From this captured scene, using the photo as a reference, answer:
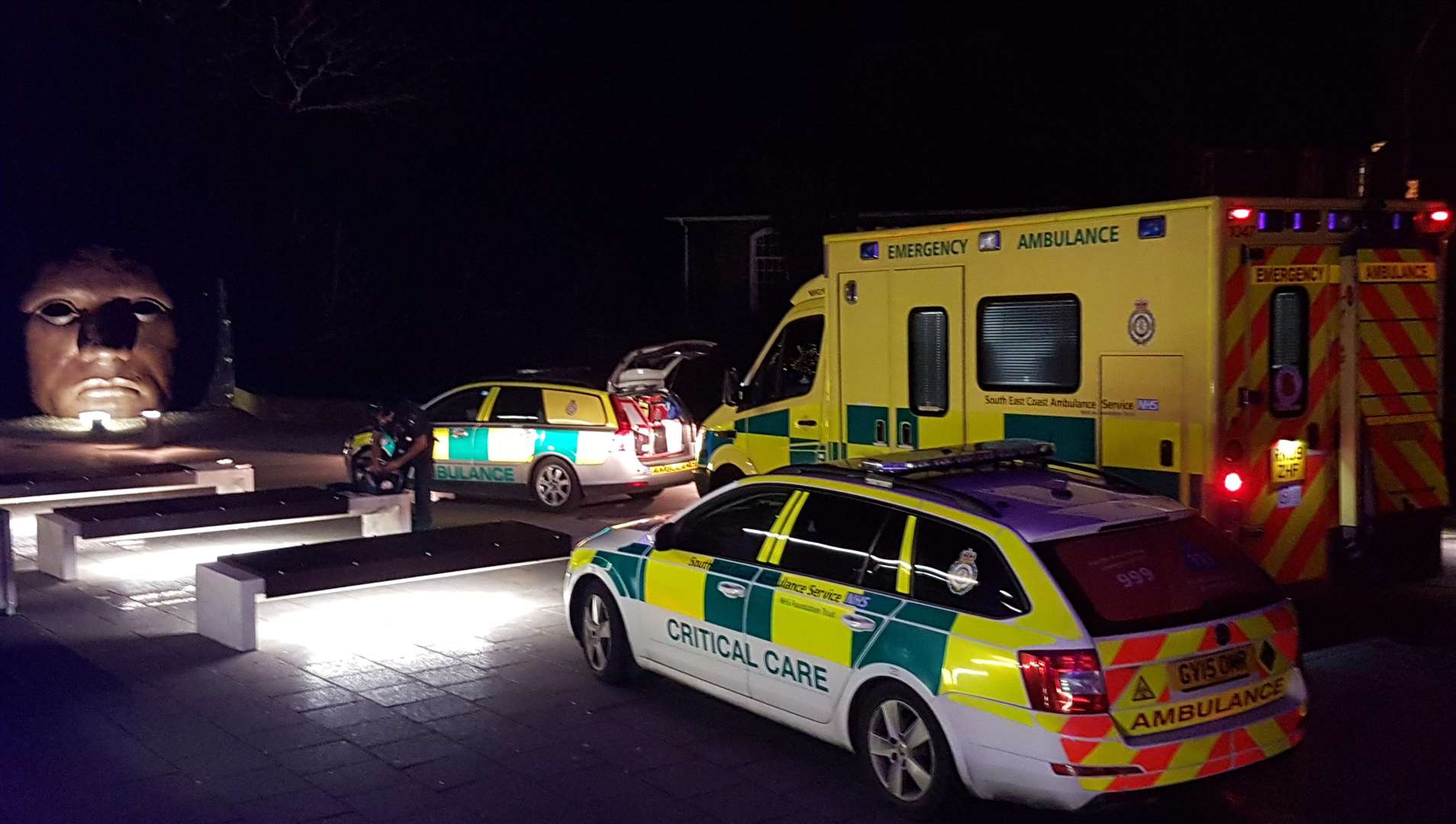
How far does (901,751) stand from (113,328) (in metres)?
22.6

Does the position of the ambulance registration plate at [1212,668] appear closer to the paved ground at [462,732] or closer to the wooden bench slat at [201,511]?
the paved ground at [462,732]

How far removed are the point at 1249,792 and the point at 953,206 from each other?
21341 millimetres

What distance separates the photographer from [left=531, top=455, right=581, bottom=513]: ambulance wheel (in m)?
15.5

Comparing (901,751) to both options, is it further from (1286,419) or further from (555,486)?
(555,486)

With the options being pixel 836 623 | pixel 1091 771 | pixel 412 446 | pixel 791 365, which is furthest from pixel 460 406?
pixel 1091 771

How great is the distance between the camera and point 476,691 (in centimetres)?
823

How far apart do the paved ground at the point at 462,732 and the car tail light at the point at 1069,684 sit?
579mm

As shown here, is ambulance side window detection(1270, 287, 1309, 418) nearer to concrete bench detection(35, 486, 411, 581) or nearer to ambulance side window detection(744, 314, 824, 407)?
ambulance side window detection(744, 314, 824, 407)

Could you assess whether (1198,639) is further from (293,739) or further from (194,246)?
(194,246)

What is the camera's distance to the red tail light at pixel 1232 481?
8516 millimetres

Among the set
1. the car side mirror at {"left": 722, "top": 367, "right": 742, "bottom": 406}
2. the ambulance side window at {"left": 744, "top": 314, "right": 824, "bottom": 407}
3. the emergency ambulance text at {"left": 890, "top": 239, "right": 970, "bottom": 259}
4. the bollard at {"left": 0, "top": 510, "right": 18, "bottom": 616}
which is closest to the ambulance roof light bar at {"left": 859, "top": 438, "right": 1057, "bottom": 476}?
the emergency ambulance text at {"left": 890, "top": 239, "right": 970, "bottom": 259}

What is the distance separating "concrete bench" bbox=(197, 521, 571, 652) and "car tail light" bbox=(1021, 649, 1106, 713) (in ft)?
17.2

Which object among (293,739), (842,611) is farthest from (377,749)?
(842,611)

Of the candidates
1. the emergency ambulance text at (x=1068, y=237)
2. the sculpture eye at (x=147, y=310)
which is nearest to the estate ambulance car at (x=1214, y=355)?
the emergency ambulance text at (x=1068, y=237)
